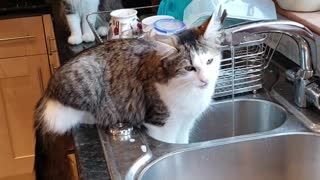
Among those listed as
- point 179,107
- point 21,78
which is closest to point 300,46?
point 179,107

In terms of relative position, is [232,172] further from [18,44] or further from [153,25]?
[18,44]

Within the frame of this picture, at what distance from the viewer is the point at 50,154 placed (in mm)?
1222

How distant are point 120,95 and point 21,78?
1.23 m

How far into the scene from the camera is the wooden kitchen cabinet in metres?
2.17

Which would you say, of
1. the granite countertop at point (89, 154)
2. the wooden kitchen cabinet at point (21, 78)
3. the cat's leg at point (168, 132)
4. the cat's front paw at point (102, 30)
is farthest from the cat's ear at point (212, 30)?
the wooden kitchen cabinet at point (21, 78)

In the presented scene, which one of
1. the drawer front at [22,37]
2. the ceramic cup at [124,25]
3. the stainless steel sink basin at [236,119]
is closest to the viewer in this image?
the stainless steel sink basin at [236,119]

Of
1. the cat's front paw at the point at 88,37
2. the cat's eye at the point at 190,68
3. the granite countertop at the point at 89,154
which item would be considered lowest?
the granite countertop at the point at 89,154

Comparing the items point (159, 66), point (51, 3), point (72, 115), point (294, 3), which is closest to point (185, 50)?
point (159, 66)

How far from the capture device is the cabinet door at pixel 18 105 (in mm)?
2266

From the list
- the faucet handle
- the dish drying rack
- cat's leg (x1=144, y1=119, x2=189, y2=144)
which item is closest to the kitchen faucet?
the faucet handle

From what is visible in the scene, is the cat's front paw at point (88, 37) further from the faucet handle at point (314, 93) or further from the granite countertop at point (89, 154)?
the faucet handle at point (314, 93)

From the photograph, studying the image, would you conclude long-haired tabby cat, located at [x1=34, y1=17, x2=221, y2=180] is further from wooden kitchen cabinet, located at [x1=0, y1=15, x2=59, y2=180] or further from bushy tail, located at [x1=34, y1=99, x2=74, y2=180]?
wooden kitchen cabinet, located at [x1=0, y1=15, x2=59, y2=180]

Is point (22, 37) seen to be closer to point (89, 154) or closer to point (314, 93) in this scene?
point (89, 154)

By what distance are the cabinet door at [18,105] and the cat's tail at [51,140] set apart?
40.9 inches
